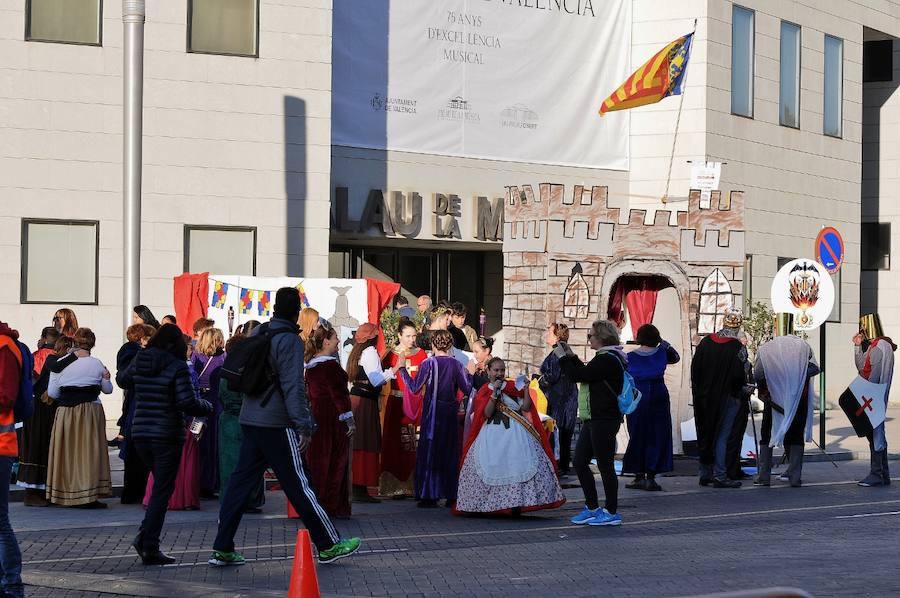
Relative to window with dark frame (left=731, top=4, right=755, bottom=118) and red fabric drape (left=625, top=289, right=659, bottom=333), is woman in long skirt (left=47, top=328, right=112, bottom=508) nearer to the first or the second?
red fabric drape (left=625, top=289, right=659, bottom=333)

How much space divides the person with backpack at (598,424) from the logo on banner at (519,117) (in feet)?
53.0

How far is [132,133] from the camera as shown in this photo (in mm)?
17641

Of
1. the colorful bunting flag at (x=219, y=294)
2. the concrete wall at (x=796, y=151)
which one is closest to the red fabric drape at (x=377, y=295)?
the colorful bunting flag at (x=219, y=294)

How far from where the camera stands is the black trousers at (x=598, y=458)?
12609mm

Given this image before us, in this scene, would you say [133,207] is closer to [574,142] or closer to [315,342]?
[315,342]

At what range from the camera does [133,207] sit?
57.3ft

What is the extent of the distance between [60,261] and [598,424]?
41.0ft

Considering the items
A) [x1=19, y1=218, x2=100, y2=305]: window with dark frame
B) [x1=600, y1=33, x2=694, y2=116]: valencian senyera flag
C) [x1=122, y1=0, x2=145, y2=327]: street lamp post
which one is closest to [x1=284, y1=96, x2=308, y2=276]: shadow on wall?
[x1=19, y1=218, x2=100, y2=305]: window with dark frame

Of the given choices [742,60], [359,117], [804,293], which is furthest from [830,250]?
[742,60]

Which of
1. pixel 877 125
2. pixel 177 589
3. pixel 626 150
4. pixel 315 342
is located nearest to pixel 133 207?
pixel 315 342

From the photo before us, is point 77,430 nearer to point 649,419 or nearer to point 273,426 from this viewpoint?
point 273,426

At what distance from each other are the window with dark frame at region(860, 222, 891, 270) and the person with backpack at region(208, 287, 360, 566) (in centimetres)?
2885

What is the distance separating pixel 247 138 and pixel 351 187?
3039mm

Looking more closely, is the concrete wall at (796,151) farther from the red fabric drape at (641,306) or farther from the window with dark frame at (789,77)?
the red fabric drape at (641,306)
